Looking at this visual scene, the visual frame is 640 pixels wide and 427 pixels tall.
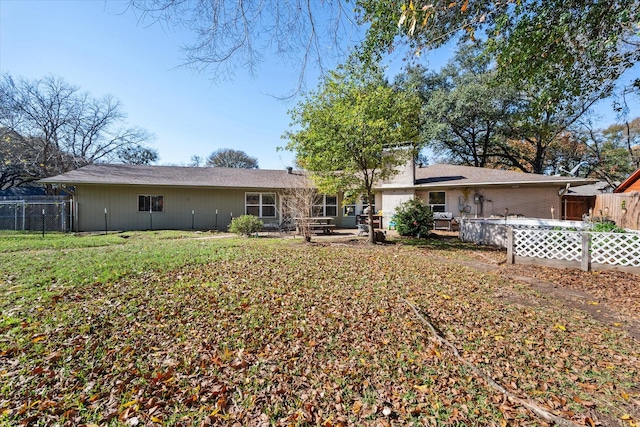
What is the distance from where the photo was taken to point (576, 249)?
6.80 metres

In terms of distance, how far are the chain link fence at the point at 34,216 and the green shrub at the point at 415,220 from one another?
51.9 ft

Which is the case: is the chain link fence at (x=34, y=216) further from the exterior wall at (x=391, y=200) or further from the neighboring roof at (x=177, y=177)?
the exterior wall at (x=391, y=200)

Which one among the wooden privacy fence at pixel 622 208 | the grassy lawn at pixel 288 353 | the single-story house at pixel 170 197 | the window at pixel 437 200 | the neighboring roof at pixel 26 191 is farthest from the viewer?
the neighboring roof at pixel 26 191

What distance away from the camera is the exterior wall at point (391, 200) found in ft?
53.7

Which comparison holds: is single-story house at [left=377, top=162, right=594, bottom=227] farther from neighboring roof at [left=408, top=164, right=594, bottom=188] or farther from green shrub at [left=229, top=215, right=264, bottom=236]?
green shrub at [left=229, top=215, right=264, bottom=236]

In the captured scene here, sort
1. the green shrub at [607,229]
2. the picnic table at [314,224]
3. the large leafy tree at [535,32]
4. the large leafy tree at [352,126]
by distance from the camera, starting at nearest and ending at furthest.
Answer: the large leafy tree at [535,32] → the green shrub at [607,229] → the large leafy tree at [352,126] → the picnic table at [314,224]

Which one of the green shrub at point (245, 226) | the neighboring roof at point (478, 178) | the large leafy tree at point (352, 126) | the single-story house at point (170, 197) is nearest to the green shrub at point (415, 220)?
the large leafy tree at point (352, 126)

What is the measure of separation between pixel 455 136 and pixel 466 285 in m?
22.3

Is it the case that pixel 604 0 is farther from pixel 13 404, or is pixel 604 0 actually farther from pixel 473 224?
pixel 13 404

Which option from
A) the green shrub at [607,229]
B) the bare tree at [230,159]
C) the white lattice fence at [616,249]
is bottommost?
the white lattice fence at [616,249]

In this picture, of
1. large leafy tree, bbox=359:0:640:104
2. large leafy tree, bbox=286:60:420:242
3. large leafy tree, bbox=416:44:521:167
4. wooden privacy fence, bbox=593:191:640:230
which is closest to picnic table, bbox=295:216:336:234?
large leafy tree, bbox=286:60:420:242

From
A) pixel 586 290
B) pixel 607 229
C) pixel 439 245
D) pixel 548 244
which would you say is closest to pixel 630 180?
pixel 607 229

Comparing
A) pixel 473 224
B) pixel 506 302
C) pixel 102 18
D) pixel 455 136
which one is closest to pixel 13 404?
pixel 102 18

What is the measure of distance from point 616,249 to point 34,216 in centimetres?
2249
